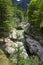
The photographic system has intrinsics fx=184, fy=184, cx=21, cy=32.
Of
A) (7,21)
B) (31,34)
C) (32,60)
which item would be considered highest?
(32,60)

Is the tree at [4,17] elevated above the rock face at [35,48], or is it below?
above

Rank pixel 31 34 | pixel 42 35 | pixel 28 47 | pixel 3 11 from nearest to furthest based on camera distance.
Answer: pixel 3 11
pixel 28 47
pixel 42 35
pixel 31 34

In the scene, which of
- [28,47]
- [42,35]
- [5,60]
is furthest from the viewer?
[42,35]

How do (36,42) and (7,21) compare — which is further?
(36,42)

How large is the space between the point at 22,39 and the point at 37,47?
234 inches

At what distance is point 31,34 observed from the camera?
34062 mm

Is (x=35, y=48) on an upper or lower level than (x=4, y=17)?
lower

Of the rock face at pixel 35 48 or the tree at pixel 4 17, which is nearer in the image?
the rock face at pixel 35 48

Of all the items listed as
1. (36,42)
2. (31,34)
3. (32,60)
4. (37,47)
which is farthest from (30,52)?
(32,60)

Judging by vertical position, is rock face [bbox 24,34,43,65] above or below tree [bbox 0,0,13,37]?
below

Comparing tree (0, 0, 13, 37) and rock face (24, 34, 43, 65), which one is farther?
tree (0, 0, 13, 37)

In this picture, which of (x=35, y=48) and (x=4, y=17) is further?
(x=35, y=48)

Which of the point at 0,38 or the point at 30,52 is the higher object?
the point at 0,38

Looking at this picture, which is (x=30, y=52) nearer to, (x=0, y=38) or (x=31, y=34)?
(x=0, y=38)
